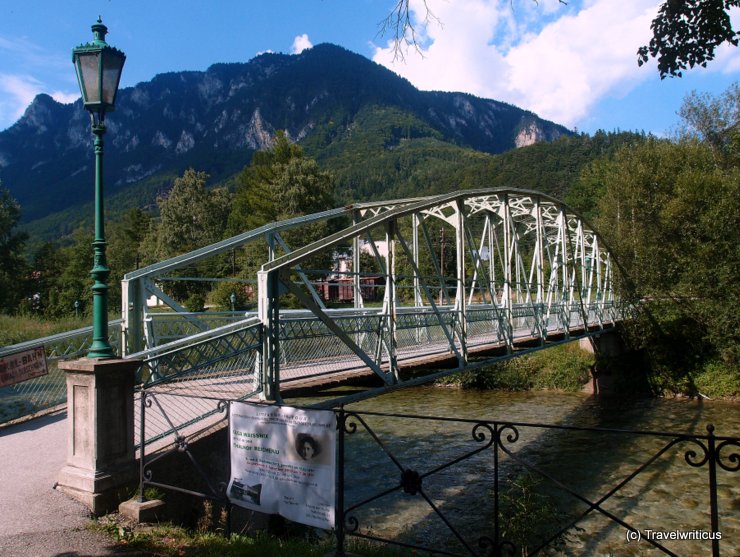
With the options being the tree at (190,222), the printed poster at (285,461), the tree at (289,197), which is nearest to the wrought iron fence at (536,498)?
the printed poster at (285,461)

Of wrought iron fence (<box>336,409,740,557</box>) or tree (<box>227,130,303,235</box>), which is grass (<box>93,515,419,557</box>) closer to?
wrought iron fence (<box>336,409,740,557</box>)

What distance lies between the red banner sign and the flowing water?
5476 mm

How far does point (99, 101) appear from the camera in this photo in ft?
21.2

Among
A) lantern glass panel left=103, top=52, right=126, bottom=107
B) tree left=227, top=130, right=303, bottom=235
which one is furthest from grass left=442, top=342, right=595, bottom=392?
tree left=227, top=130, right=303, bottom=235

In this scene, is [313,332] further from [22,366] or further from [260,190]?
[260,190]

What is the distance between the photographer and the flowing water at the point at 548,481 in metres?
9.23

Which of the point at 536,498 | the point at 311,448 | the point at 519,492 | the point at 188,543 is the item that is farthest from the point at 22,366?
the point at 519,492

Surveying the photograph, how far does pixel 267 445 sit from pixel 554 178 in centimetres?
9113

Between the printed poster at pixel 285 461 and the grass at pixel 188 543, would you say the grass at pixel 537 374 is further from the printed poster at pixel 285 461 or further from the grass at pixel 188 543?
the printed poster at pixel 285 461

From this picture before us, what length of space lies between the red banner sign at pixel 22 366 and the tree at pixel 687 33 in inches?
383

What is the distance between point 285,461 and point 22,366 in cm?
651

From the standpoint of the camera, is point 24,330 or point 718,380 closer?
point 24,330

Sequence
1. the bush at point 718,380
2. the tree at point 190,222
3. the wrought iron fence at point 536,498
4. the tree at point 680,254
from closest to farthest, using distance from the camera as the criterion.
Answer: the wrought iron fence at point 536,498
the bush at point 718,380
the tree at point 680,254
the tree at point 190,222

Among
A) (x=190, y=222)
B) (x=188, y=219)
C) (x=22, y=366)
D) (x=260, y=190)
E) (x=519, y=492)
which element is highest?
(x=260, y=190)
